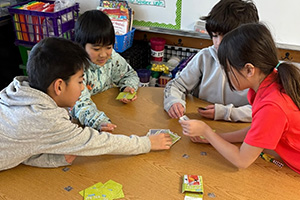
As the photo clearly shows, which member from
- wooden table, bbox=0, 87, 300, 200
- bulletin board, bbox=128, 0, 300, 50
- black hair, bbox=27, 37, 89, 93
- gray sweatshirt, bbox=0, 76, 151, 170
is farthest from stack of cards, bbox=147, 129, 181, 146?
bulletin board, bbox=128, 0, 300, 50

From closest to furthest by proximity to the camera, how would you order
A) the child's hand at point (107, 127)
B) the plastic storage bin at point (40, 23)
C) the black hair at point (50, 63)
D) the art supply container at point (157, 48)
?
the black hair at point (50, 63)
the child's hand at point (107, 127)
the plastic storage bin at point (40, 23)
the art supply container at point (157, 48)

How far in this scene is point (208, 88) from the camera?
1849 mm

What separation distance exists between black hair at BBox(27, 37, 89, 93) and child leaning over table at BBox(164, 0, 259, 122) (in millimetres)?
597

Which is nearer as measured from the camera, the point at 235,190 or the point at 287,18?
the point at 235,190

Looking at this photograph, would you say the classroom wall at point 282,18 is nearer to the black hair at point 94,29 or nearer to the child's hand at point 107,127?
the black hair at point 94,29

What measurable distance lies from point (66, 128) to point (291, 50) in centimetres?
210

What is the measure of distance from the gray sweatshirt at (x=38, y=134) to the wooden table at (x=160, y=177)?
0.18 ft

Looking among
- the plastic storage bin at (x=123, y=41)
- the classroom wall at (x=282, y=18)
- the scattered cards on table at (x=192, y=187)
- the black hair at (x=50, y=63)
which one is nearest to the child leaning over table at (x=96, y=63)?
the black hair at (x=50, y=63)

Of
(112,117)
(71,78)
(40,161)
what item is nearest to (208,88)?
(112,117)

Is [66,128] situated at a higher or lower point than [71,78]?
lower

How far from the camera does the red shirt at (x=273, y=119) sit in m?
1.10

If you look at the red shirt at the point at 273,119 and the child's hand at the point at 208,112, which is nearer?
the red shirt at the point at 273,119

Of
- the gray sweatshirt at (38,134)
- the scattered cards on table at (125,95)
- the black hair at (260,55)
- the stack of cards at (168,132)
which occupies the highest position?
the black hair at (260,55)

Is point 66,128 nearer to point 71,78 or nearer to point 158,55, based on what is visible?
point 71,78
